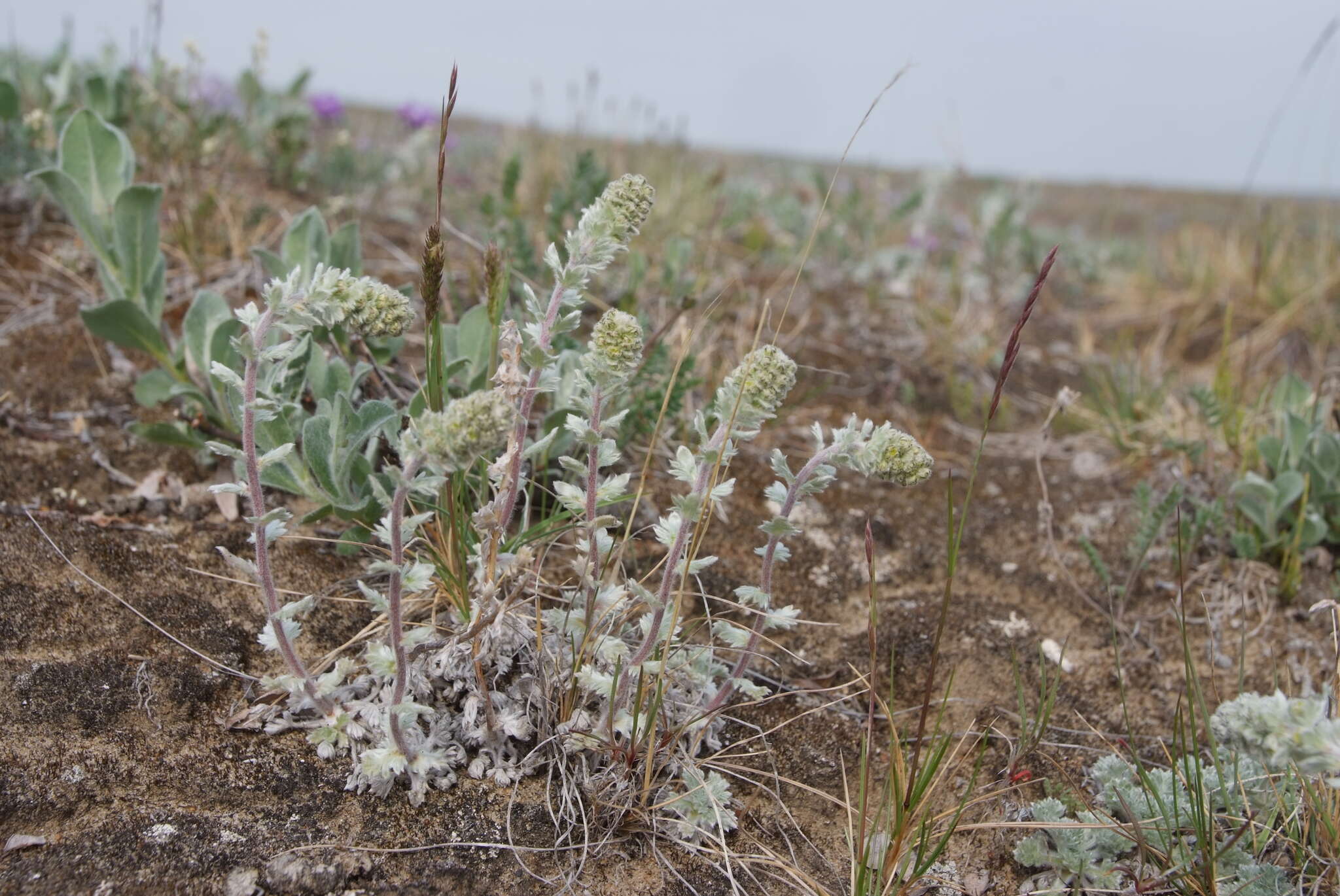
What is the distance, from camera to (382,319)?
154 centimetres

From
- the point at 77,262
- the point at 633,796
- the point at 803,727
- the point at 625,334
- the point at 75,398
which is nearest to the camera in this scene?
the point at 625,334

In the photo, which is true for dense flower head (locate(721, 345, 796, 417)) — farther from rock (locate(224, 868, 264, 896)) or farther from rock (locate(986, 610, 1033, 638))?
rock (locate(986, 610, 1033, 638))

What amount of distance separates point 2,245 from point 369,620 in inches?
98.8

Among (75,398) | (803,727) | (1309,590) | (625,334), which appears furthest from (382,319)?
(1309,590)

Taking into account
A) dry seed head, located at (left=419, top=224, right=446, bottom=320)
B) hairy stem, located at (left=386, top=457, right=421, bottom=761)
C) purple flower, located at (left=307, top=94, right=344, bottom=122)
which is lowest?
hairy stem, located at (left=386, top=457, right=421, bottom=761)

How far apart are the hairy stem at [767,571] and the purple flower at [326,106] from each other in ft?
13.9

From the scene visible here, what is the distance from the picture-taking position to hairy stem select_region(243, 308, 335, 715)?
145 centimetres

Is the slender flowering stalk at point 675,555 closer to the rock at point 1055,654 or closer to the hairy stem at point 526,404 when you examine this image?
the hairy stem at point 526,404

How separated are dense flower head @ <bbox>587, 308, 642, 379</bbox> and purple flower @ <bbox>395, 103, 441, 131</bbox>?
4.00 m

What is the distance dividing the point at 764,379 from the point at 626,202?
0.37m

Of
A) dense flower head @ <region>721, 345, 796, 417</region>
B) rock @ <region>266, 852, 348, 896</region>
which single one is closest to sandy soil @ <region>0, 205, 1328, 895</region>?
rock @ <region>266, 852, 348, 896</region>

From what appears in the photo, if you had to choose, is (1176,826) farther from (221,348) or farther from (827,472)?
(221,348)

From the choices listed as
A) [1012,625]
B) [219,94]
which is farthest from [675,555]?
[219,94]

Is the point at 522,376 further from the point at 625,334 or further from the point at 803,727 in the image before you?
the point at 803,727
